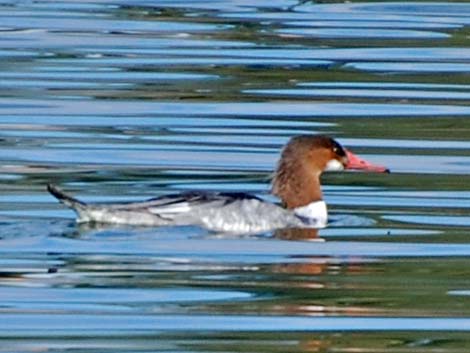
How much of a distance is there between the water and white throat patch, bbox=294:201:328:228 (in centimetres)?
11

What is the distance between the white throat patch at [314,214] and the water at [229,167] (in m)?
0.11

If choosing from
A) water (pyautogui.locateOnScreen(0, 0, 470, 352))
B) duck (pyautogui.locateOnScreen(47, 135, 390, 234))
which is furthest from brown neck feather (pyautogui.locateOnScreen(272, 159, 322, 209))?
water (pyautogui.locateOnScreen(0, 0, 470, 352))

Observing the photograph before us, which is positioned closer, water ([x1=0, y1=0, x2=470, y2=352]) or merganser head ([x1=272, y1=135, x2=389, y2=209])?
water ([x1=0, y1=0, x2=470, y2=352])

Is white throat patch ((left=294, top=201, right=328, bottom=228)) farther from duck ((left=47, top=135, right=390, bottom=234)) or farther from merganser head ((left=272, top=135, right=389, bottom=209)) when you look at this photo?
merganser head ((left=272, top=135, right=389, bottom=209))

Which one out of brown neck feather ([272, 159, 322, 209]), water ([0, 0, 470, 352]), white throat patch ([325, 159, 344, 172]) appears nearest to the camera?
water ([0, 0, 470, 352])

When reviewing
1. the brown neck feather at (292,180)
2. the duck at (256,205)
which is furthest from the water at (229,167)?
the brown neck feather at (292,180)

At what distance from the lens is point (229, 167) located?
52.3 feet

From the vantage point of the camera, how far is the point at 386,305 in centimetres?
1084

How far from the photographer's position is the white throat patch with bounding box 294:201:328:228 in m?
13.7

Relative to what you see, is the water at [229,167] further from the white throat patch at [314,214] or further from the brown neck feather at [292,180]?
the brown neck feather at [292,180]

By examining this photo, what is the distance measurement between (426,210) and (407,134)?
3612 mm

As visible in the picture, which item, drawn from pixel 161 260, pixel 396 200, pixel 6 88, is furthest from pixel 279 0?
pixel 161 260

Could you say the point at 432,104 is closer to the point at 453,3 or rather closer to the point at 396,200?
the point at 396,200

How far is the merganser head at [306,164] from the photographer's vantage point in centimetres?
1419
